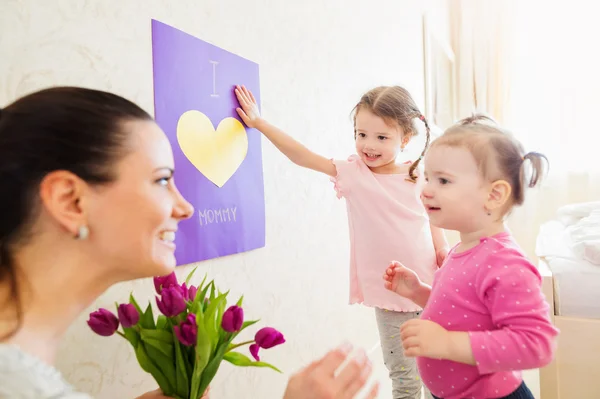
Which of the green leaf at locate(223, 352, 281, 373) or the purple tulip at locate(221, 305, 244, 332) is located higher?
the purple tulip at locate(221, 305, 244, 332)

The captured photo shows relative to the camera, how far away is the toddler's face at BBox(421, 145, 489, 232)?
96 centimetres

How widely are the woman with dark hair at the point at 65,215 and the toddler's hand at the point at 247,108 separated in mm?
577

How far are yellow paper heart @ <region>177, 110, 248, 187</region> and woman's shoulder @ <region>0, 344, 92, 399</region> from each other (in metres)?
0.56

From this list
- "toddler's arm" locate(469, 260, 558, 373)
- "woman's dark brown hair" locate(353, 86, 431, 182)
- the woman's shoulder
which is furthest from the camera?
"woman's dark brown hair" locate(353, 86, 431, 182)

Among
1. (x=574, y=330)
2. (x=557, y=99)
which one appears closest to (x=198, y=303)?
(x=574, y=330)

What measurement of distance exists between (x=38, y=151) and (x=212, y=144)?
56cm

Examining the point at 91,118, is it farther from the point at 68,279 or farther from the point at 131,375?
the point at 131,375

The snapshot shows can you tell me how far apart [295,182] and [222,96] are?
44 cm

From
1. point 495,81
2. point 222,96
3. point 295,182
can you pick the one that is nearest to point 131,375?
point 222,96

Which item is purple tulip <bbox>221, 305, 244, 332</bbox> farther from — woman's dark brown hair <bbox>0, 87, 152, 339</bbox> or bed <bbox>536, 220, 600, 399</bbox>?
bed <bbox>536, 220, 600, 399</bbox>

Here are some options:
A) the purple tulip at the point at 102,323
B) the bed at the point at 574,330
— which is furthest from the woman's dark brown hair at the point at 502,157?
the bed at the point at 574,330

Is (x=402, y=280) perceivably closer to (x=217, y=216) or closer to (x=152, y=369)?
(x=217, y=216)

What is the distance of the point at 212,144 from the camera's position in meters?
1.08

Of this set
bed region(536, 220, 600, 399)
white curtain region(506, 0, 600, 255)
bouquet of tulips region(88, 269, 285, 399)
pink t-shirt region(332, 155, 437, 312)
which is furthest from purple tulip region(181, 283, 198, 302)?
white curtain region(506, 0, 600, 255)
